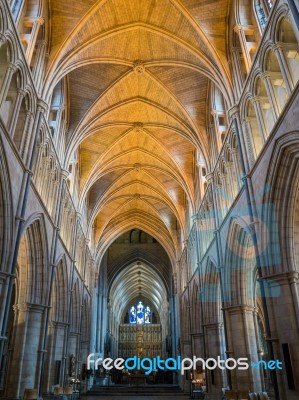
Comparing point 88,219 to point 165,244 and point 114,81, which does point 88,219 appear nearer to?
point 165,244

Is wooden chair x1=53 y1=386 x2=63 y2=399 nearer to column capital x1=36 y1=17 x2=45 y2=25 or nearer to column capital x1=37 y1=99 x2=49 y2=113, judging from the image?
column capital x1=37 y1=99 x2=49 y2=113

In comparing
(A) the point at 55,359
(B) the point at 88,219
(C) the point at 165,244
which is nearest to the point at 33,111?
(A) the point at 55,359

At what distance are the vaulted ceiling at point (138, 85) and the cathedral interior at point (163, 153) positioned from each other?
2.7 inches

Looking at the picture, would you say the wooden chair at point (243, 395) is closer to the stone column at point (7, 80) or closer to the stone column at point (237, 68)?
the stone column at point (237, 68)

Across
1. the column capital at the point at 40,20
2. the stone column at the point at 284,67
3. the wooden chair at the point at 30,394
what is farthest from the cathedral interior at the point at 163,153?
the wooden chair at the point at 30,394

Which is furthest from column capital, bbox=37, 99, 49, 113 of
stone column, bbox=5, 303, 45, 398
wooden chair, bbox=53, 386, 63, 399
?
wooden chair, bbox=53, 386, 63, 399

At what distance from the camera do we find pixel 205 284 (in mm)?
19109

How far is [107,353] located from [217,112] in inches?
1190

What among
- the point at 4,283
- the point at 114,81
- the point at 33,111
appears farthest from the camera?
the point at 114,81

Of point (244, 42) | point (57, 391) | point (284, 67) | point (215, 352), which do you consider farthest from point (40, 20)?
point (215, 352)

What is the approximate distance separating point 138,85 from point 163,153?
5.48 metres

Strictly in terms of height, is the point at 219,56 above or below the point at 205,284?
above

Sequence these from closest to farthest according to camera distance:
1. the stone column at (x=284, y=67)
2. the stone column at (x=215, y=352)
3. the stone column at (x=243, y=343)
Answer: the stone column at (x=284, y=67) → the stone column at (x=243, y=343) → the stone column at (x=215, y=352)

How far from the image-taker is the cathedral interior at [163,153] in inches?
385
